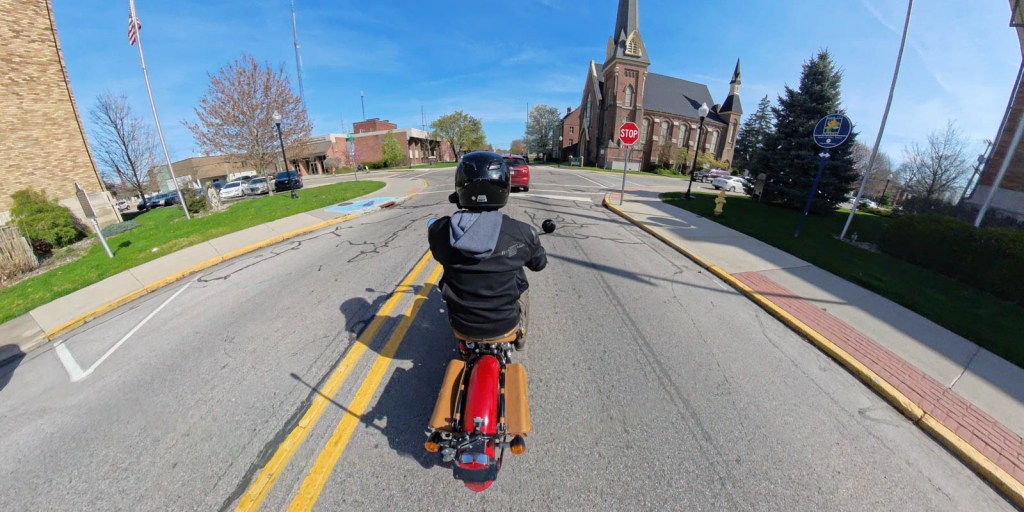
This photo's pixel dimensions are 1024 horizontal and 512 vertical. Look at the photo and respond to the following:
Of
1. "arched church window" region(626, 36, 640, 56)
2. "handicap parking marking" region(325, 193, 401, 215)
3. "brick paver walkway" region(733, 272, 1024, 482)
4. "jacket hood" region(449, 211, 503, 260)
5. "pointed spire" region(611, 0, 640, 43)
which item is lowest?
"brick paver walkway" region(733, 272, 1024, 482)

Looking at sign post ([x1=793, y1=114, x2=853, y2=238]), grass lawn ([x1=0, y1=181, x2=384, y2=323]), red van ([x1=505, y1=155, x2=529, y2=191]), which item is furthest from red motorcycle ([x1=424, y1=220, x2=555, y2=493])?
red van ([x1=505, y1=155, x2=529, y2=191])

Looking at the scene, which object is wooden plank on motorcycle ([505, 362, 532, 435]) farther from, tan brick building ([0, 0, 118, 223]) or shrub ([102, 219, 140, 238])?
tan brick building ([0, 0, 118, 223])

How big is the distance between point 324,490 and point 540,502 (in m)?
1.45

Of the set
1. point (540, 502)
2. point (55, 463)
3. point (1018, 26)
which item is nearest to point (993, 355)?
point (540, 502)

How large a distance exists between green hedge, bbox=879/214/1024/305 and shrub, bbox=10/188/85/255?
21.9m

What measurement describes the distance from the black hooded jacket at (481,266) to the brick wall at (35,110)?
1993 cm

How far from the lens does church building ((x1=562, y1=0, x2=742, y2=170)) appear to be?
149 ft

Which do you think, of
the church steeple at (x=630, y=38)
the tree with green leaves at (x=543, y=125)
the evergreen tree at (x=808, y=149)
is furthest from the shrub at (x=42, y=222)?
the tree with green leaves at (x=543, y=125)

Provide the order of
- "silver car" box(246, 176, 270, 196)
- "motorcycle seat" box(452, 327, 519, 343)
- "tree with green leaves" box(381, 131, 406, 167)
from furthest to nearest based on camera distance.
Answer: "tree with green leaves" box(381, 131, 406, 167) → "silver car" box(246, 176, 270, 196) → "motorcycle seat" box(452, 327, 519, 343)

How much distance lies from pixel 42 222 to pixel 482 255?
16.6 metres

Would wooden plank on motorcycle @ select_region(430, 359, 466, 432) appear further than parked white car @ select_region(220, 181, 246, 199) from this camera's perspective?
No

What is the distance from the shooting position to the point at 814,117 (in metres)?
12.6

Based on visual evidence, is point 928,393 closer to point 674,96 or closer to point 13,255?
point 13,255

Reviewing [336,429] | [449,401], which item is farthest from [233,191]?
[449,401]
